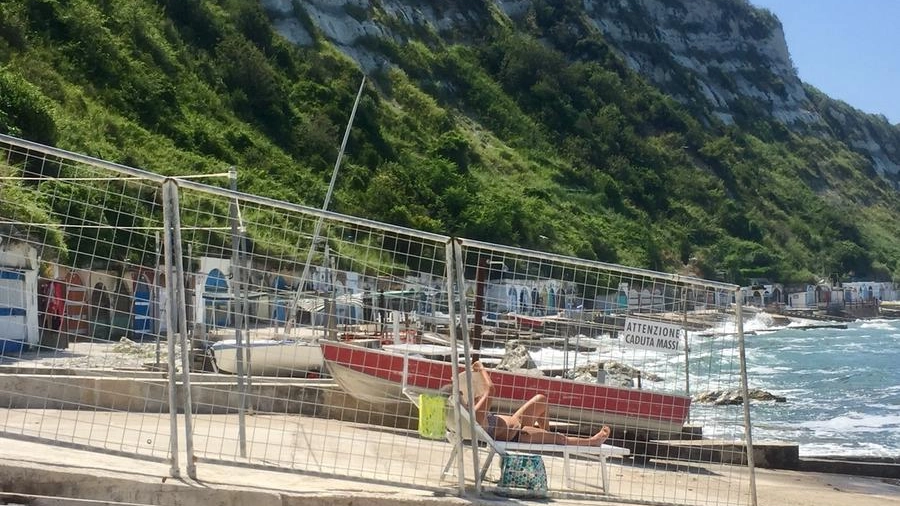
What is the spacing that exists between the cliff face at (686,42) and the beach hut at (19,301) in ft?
154

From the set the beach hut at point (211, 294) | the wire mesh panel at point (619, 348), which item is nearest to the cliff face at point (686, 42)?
the beach hut at point (211, 294)

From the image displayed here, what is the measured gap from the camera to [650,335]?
8.19 meters

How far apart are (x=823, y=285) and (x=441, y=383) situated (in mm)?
88452

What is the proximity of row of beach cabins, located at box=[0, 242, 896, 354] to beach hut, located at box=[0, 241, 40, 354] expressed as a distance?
0.02 m

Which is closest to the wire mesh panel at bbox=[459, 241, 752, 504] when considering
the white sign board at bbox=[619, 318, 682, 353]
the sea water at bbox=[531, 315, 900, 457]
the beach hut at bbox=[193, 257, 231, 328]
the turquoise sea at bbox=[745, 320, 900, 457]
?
the white sign board at bbox=[619, 318, 682, 353]

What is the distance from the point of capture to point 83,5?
43.5 metres

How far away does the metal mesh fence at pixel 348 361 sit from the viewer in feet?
24.1

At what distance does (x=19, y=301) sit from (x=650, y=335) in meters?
9.97

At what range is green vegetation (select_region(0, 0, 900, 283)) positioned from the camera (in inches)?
1558

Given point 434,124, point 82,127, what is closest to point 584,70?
point 434,124

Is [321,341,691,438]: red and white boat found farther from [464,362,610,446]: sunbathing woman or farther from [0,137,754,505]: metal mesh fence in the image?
[464,362,610,446]: sunbathing woman

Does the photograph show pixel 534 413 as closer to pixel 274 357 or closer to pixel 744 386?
pixel 744 386

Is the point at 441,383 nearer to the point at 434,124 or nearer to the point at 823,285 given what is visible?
the point at 434,124

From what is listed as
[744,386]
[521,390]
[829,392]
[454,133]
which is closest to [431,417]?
[744,386]
